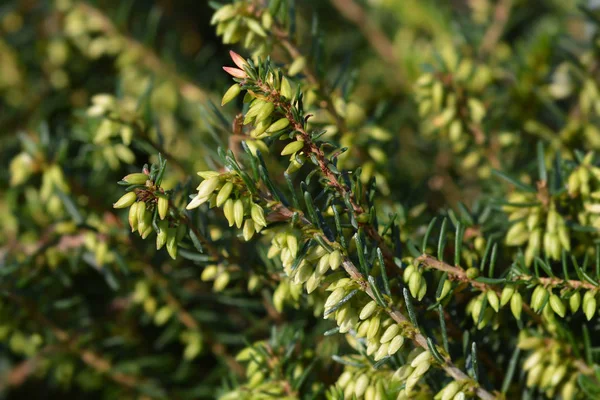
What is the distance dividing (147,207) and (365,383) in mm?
300

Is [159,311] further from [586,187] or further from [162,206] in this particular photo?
[586,187]

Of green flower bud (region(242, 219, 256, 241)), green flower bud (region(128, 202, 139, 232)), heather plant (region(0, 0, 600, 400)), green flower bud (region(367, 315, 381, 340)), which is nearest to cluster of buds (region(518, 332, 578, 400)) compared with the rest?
heather plant (region(0, 0, 600, 400))

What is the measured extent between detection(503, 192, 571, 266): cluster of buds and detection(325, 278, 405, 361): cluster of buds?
0.75 ft

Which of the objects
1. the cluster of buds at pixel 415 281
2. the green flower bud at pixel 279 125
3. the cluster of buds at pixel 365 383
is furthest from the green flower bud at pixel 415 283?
the green flower bud at pixel 279 125

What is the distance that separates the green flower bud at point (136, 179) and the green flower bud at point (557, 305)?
44 centimetres

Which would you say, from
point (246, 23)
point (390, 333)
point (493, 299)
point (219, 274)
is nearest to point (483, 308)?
point (493, 299)

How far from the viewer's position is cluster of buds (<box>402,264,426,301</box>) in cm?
65

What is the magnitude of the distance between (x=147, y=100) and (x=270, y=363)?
475 millimetres

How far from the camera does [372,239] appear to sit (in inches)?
27.2

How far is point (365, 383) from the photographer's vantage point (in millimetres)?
679

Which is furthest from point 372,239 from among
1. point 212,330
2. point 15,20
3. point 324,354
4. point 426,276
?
point 15,20

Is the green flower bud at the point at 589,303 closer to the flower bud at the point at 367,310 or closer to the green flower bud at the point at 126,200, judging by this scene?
the flower bud at the point at 367,310

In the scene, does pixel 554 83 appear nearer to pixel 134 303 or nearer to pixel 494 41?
pixel 494 41

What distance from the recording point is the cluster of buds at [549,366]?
2.36ft
